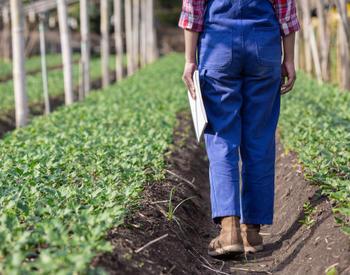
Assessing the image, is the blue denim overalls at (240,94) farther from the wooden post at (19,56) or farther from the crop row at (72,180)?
the wooden post at (19,56)

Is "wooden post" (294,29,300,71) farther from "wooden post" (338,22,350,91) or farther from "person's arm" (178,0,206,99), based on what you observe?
"person's arm" (178,0,206,99)

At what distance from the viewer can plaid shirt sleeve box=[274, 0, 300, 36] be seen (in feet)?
15.4

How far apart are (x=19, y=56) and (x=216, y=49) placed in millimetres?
6276

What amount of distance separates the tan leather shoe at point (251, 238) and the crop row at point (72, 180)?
76cm

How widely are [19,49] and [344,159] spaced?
6145mm

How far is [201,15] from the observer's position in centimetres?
467

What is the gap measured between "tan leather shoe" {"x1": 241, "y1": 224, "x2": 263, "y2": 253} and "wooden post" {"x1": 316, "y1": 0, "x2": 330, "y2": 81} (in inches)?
361

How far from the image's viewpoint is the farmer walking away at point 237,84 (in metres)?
4.62

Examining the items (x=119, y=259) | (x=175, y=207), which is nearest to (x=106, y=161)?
(x=175, y=207)

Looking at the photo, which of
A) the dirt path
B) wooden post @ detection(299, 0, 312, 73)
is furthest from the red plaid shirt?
wooden post @ detection(299, 0, 312, 73)

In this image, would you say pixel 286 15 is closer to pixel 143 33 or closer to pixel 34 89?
pixel 34 89

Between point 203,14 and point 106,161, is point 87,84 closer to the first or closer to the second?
point 106,161

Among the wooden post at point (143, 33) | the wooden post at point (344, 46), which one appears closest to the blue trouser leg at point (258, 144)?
the wooden post at point (344, 46)

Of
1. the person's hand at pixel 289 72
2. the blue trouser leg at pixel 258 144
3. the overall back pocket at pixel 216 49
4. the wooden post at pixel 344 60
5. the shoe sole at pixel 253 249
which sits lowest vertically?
the wooden post at pixel 344 60
